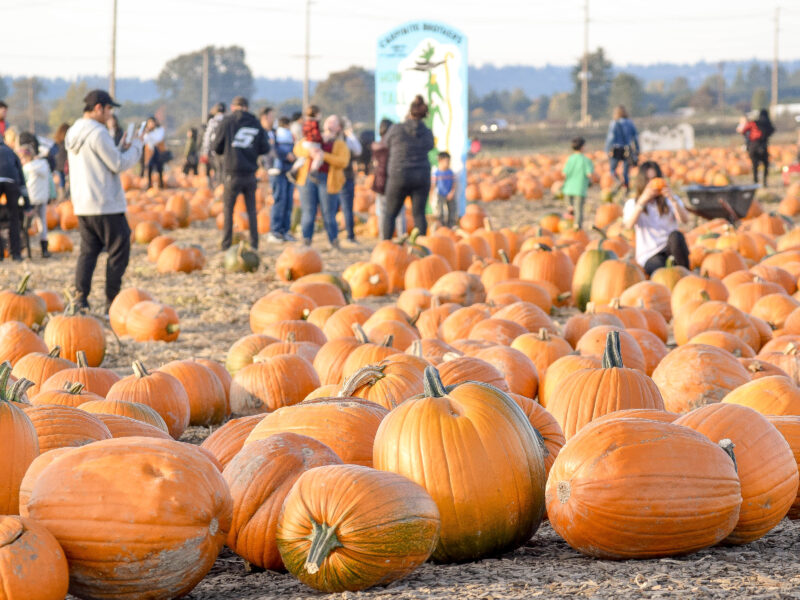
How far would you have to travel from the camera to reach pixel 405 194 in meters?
12.3

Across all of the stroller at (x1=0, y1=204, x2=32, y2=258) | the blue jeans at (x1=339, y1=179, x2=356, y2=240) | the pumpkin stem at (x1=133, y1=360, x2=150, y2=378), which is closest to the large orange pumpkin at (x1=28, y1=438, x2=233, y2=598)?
the pumpkin stem at (x1=133, y1=360, x2=150, y2=378)

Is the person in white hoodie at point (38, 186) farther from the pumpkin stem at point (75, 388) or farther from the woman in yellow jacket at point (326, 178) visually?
the pumpkin stem at point (75, 388)

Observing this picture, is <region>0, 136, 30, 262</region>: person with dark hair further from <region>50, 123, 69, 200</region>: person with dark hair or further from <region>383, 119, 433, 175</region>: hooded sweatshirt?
<region>383, 119, 433, 175</region>: hooded sweatshirt

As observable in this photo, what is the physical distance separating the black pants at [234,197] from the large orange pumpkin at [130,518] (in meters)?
10.1

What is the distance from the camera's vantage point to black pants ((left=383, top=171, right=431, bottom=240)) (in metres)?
12.0

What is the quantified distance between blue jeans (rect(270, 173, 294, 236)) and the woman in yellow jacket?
31.8 inches

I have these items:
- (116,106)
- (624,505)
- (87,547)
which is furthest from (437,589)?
(116,106)

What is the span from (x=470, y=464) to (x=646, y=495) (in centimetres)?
50

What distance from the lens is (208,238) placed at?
1549 centimetres

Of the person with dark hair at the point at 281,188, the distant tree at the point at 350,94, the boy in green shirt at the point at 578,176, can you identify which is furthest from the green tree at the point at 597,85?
the person with dark hair at the point at 281,188

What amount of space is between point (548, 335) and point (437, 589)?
10.7 ft

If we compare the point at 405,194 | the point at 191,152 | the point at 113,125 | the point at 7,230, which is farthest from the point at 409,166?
Answer: the point at 191,152

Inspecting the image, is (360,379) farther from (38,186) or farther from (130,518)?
(38,186)

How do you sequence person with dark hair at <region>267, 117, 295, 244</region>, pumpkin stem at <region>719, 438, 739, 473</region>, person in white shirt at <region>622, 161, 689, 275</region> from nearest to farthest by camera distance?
pumpkin stem at <region>719, 438, 739, 473</region>
person in white shirt at <region>622, 161, 689, 275</region>
person with dark hair at <region>267, 117, 295, 244</region>
